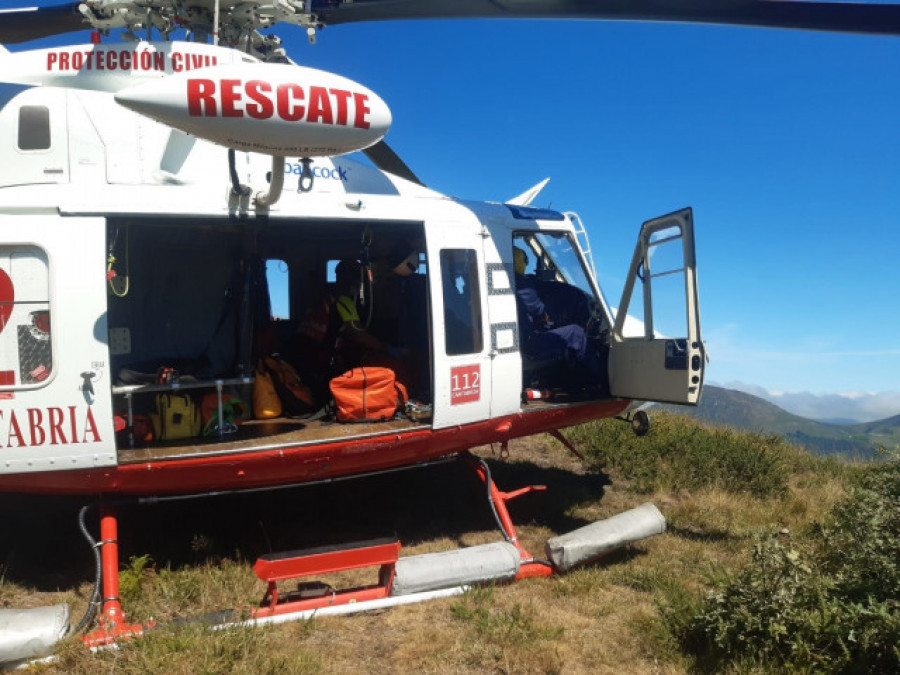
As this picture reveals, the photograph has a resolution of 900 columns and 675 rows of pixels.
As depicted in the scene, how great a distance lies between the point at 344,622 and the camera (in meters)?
4.47

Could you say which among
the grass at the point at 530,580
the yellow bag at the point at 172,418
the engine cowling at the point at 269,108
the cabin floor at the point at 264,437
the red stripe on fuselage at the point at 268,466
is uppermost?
the engine cowling at the point at 269,108

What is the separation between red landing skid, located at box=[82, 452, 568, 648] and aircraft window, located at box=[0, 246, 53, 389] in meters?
1.07

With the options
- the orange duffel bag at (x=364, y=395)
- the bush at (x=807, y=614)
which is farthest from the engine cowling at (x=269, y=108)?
the bush at (x=807, y=614)

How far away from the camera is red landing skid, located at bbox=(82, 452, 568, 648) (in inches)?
165

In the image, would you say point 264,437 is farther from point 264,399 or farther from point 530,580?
point 530,580

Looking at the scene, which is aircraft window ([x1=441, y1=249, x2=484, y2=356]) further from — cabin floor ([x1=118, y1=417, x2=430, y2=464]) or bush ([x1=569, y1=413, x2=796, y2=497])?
bush ([x1=569, y1=413, x2=796, y2=497])

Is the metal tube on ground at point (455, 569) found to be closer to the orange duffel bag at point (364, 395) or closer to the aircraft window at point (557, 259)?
the orange duffel bag at point (364, 395)

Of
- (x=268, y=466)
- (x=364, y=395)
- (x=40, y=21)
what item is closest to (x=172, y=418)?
(x=268, y=466)

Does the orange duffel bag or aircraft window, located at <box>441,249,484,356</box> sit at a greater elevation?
aircraft window, located at <box>441,249,484,356</box>

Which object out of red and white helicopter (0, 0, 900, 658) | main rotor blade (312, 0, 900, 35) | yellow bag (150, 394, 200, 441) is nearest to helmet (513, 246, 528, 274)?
red and white helicopter (0, 0, 900, 658)

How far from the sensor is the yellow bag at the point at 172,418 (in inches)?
200

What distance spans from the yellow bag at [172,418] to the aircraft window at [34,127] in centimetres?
202

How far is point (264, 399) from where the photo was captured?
5613 millimetres

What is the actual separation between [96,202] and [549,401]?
157 inches
